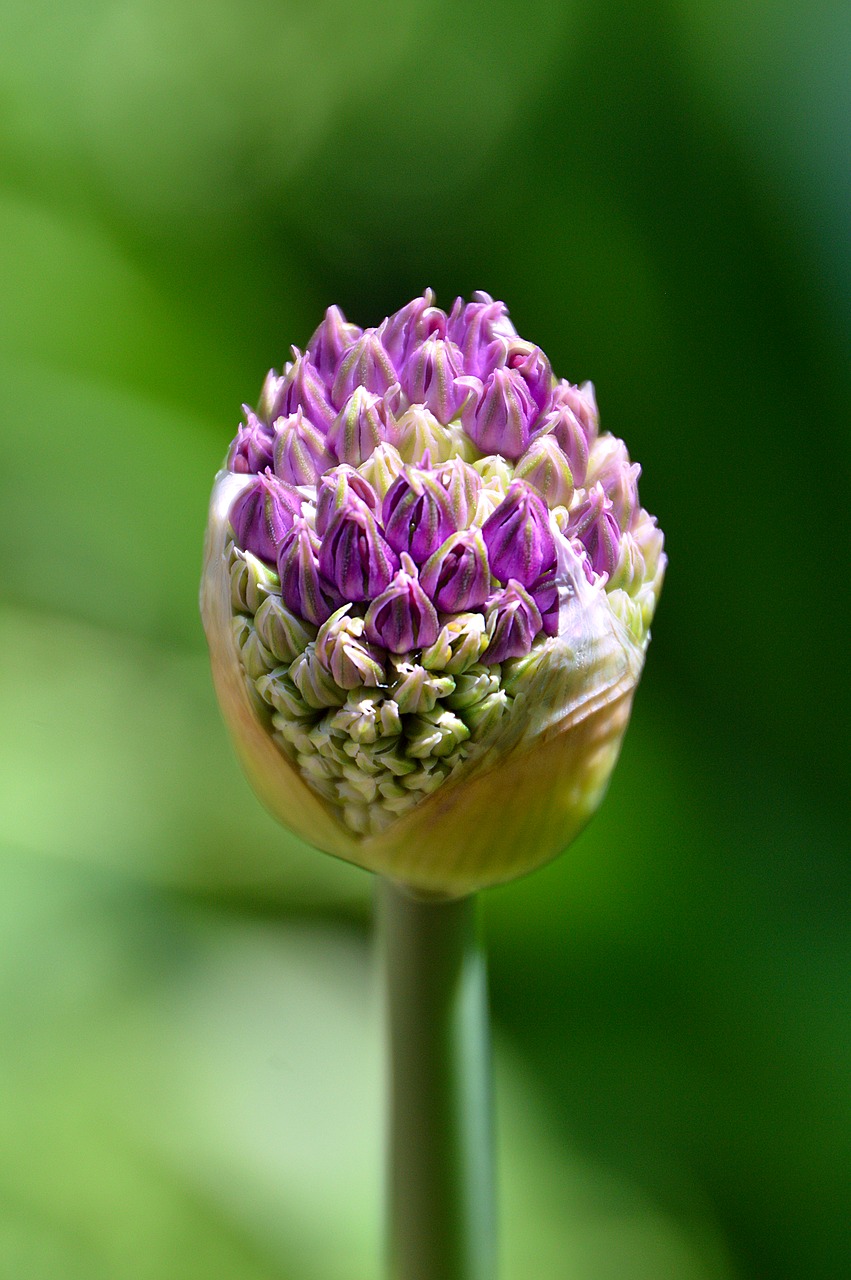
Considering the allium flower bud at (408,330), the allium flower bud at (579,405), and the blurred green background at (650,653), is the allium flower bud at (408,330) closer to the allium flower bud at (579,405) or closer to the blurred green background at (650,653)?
the allium flower bud at (579,405)

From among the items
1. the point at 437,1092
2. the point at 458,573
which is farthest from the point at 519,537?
the point at 437,1092

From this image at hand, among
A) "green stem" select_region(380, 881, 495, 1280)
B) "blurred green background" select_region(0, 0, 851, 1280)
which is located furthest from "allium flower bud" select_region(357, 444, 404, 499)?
"blurred green background" select_region(0, 0, 851, 1280)

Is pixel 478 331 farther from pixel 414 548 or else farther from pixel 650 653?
pixel 650 653

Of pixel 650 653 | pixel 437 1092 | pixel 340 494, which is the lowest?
pixel 437 1092

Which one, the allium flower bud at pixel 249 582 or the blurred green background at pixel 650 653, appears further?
the blurred green background at pixel 650 653

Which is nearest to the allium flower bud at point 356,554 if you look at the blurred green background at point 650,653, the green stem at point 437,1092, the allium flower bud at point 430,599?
the allium flower bud at point 430,599

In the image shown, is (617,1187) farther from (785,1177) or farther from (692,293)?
(692,293)
